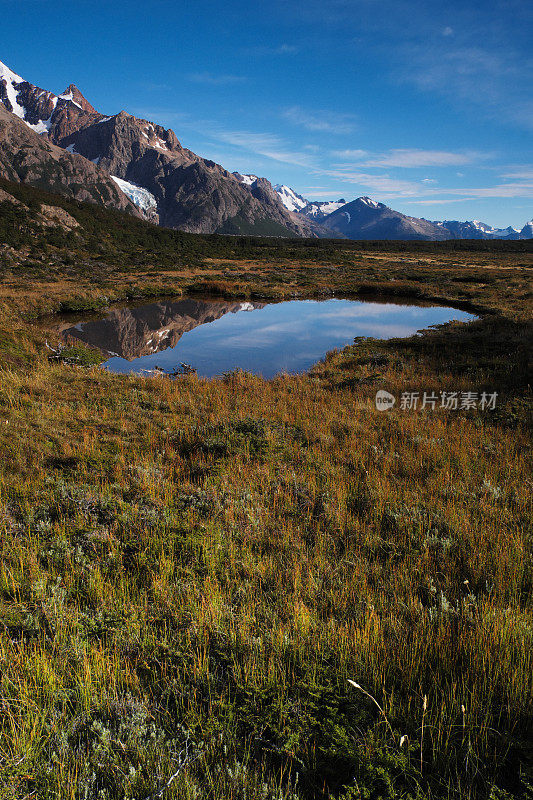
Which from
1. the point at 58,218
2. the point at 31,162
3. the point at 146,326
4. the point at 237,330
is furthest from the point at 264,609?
the point at 31,162

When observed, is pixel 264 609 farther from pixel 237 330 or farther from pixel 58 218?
pixel 58 218

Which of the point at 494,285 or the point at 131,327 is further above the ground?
the point at 494,285

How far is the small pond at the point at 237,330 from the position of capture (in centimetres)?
1875

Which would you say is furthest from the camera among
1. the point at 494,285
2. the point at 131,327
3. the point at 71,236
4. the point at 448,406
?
the point at 71,236

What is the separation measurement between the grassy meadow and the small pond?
9.56m

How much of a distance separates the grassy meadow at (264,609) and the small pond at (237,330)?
9.56 m

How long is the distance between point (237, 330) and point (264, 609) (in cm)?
2256

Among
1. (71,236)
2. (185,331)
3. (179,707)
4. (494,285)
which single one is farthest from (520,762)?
(71,236)

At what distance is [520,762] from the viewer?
2.34 meters

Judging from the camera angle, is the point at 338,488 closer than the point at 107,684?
No

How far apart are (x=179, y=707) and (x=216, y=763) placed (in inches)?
20.8

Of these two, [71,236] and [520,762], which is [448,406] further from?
[71,236]

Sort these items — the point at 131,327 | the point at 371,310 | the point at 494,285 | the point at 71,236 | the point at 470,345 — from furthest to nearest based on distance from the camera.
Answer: the point at 71,236 < the point at 494,285 < the point at 371,310 < the point at 131,327 < the point at 470,345

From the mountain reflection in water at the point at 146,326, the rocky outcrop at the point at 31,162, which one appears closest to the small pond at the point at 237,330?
the mountain reflection in water at the point at 146,326
